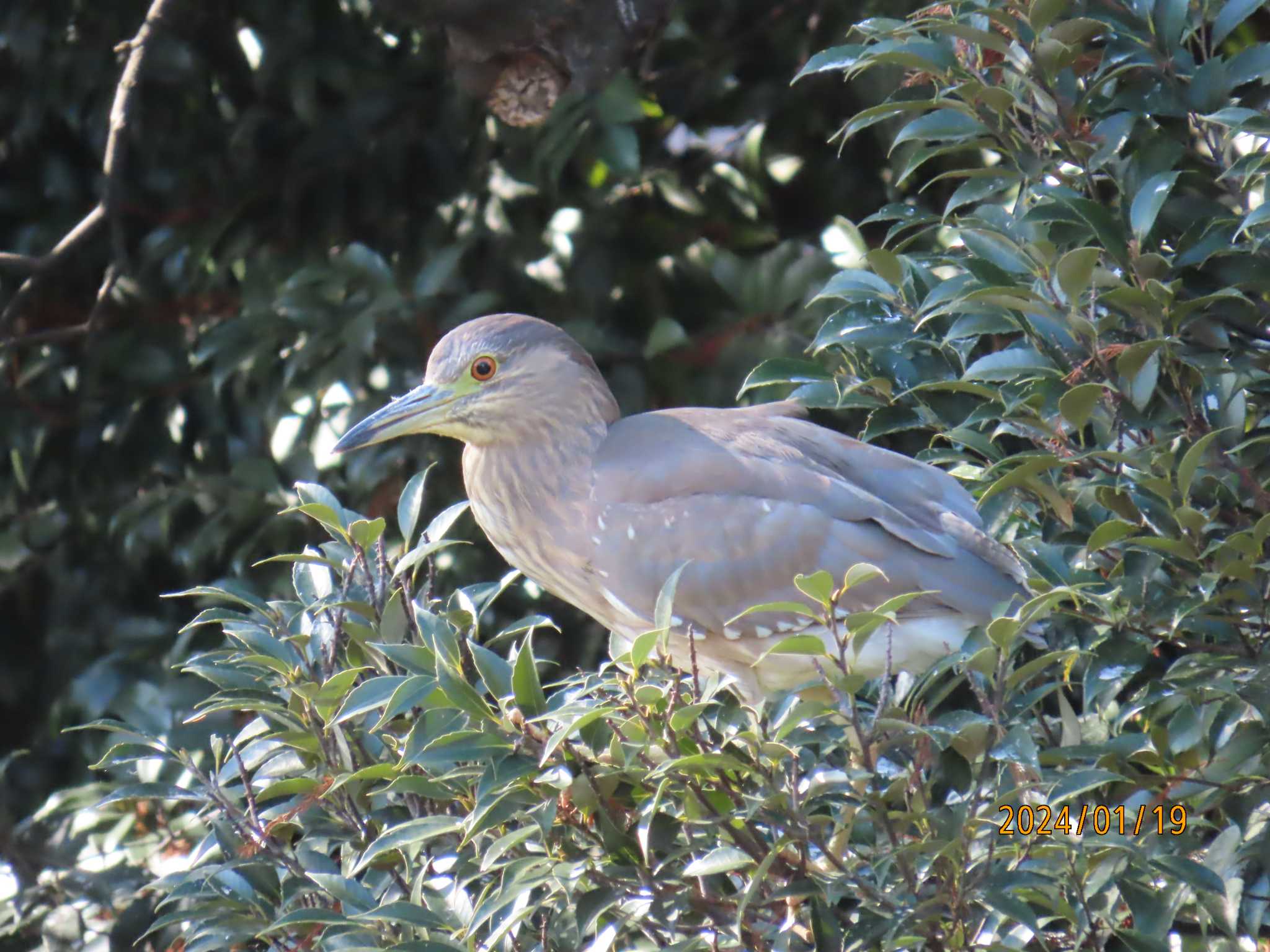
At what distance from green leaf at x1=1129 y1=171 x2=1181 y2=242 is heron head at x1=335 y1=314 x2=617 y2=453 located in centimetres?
138

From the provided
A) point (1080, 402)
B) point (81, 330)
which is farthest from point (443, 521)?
point (81, 330)

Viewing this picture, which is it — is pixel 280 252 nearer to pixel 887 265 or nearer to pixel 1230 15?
pixel 887 265

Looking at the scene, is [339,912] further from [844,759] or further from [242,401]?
[242,401]

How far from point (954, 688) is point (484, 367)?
4.32ft

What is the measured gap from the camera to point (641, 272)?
Answer: 13.4ft

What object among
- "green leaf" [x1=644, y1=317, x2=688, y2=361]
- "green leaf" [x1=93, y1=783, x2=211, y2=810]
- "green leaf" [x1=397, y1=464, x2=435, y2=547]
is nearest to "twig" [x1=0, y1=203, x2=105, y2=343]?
"green leaf" [x1=644, y1=317, x2=688, y2=361]

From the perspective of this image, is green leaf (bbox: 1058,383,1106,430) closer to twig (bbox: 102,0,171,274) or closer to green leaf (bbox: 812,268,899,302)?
green leaf (bbox: 812,268,899,302)

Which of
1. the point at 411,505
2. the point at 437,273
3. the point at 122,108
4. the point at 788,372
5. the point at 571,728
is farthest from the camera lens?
the point at 437,273

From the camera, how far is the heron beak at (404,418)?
9.49 feet

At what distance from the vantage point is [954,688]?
223cm

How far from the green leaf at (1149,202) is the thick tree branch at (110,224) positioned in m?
2.51

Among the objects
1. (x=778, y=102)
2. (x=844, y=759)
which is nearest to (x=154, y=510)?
(x=778, y=102)

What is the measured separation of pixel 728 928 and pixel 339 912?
1.78 ft

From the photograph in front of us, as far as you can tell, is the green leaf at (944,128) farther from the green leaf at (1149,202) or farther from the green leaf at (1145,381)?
the green leaf at (1145,381)
